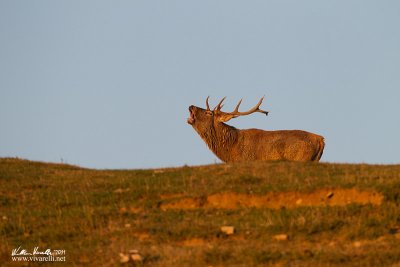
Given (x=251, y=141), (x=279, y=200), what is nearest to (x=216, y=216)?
(x=279, y=200)

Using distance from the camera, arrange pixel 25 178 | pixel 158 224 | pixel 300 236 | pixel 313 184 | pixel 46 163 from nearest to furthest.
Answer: pixel 300 236 → pixel 158 224 → pixel 313 184 → pixel 25 178 → pixel 46 163

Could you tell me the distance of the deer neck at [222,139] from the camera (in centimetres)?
2395

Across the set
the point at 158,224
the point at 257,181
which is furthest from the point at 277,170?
the point at 158,224

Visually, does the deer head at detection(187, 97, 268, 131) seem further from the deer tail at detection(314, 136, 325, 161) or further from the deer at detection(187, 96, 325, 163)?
the deer tail at detection(314, 136, 325, 161)

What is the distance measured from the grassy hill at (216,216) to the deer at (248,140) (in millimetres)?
4577

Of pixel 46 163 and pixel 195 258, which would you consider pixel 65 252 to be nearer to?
pixel 195 258

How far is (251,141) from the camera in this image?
23.4 m

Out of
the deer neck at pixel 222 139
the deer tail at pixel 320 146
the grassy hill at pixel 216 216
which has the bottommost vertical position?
the grassy hill at pixel 216 216

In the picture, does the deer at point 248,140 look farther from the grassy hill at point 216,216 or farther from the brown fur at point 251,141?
the grassy hill at point 216,216

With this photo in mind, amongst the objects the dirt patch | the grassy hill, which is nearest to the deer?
the grassy hill

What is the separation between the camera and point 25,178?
17.8m

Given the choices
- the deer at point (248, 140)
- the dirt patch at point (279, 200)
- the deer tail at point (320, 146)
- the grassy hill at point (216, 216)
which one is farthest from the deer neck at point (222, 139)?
the dirt patch at point (279, 200)

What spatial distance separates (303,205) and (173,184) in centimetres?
277

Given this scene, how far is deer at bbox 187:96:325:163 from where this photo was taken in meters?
22.2
